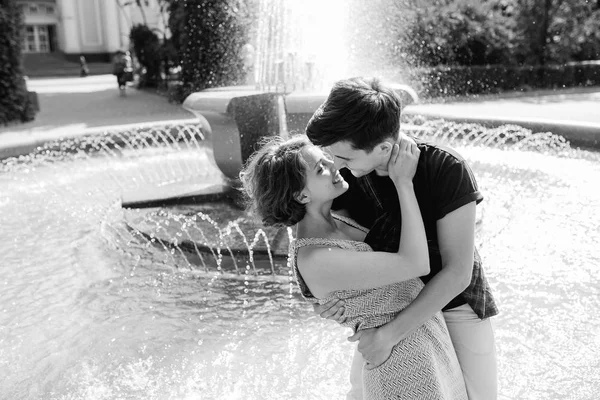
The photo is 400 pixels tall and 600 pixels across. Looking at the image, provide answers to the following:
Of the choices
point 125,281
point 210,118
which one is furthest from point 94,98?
point 125,281

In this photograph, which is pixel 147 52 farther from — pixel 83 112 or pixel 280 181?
pixel 280 181

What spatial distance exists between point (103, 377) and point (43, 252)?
7.66 ft

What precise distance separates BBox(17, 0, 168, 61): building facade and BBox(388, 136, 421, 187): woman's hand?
126ft

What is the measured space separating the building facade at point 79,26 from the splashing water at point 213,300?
33589 mm

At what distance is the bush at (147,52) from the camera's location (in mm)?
20562

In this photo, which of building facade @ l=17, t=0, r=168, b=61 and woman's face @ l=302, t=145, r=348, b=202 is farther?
building facade @ l=17, t=0, r=168, b=61

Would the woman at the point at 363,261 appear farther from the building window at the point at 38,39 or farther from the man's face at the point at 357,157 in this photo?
the building window at the point at 38,39

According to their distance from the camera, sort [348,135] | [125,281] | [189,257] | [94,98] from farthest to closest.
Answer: [94,98], [189,257], [125,281], [348,135]

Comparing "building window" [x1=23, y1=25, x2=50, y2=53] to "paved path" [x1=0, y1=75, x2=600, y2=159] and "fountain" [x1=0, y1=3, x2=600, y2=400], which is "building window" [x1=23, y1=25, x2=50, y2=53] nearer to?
"paved path" [x1=0, y1=75, x2=600, y2=159]

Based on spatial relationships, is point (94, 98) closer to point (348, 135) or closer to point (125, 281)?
point (125, 281)

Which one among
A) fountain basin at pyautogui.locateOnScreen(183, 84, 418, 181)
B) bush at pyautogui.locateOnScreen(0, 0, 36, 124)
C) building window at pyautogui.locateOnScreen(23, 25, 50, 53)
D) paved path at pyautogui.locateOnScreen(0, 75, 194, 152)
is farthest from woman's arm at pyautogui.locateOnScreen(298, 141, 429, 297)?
building window at pyautogui.locateOnScreen(23, 25, 50, 53)

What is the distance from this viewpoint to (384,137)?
1510 millimetres

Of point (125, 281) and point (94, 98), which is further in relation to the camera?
point (94, 98)

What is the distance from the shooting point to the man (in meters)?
1.49
